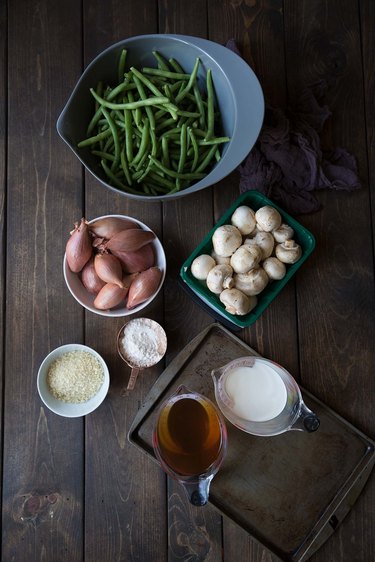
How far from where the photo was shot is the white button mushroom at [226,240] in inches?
44.8

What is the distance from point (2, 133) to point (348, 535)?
117 centimetres

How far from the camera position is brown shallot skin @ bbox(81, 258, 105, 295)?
1145 mm

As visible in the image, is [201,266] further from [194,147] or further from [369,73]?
[369,73]

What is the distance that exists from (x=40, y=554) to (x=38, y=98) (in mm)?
1007

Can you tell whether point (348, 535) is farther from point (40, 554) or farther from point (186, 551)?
point (40, 554)

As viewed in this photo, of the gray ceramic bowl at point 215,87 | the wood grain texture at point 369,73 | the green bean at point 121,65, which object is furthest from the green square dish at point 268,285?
the green bean at point 121,65

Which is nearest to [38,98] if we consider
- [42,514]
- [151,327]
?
[151,327]

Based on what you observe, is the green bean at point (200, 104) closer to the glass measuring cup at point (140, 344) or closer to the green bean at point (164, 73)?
the green bean at point (164, 73)

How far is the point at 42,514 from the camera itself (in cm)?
119

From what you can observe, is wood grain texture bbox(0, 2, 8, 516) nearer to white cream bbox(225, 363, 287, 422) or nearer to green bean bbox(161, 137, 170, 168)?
green bean bbox(161, 137, 170, 168)

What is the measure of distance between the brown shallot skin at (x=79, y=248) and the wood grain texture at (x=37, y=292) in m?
0.11

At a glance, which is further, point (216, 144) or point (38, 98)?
point (38, 98)

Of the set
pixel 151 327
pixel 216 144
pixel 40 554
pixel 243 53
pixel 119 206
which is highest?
pixel 243 53

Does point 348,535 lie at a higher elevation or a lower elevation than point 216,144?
lower
